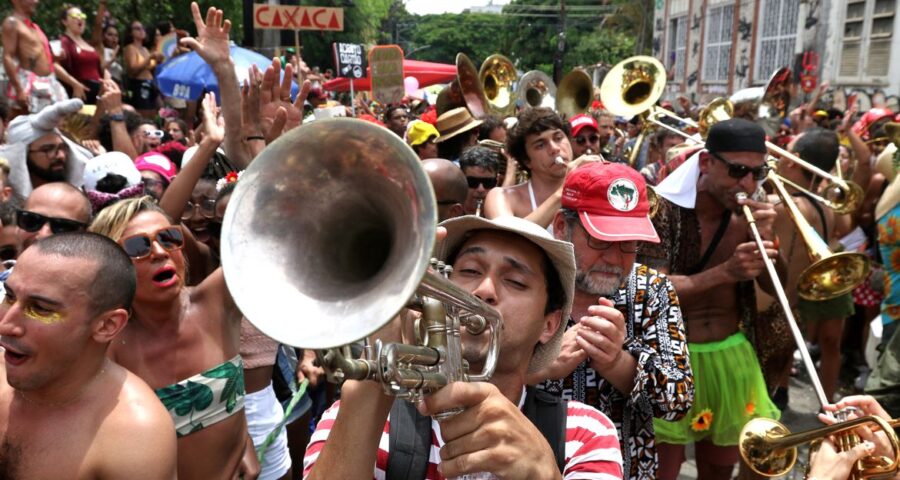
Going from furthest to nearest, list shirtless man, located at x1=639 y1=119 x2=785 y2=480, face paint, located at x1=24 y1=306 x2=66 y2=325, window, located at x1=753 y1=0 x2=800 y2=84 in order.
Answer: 1. window, located at x1=753 y1=0 x2=800 y2=84
2. shirtless man, located at x1=639 y1=119 x2=785 y2=480
3. face paint, located at x1=24 y1=306 x2=66 y2=325

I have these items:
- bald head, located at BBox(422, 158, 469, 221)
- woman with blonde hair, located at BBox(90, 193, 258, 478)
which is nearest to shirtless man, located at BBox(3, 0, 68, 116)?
bald head, located at BBox(422, 158, 469, 221)

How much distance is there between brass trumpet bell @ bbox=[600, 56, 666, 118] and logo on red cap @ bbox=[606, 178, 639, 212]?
5.53 metres

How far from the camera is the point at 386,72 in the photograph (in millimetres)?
9453

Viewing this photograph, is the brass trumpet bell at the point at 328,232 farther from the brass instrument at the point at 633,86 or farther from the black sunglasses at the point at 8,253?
the brass instrument at the point at 633,86

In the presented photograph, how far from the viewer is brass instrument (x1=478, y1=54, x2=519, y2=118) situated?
9164 mm

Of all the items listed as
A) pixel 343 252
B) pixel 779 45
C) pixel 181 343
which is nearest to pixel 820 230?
pixel 181 343

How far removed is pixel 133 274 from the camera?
2367mm

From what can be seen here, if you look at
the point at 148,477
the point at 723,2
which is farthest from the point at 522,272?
the point at 723,2

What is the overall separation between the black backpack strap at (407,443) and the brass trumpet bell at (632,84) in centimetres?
680

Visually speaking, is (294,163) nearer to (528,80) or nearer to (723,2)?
(528,80)

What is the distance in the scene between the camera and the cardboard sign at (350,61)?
420 inches

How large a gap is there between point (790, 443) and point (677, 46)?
38.3 metres

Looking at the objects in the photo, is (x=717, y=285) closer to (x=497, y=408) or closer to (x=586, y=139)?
(x=497, y=408)

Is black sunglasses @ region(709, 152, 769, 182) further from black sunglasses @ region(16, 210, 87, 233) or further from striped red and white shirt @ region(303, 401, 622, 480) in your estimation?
black sunglasses @ region(16, 210, 87, 233)
